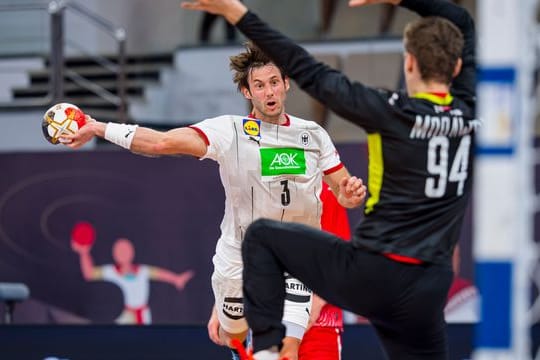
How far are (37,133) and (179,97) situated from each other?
217 centimetres

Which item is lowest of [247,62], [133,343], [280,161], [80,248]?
[133,343]

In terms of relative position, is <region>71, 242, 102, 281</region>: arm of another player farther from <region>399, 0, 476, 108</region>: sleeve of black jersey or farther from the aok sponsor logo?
<region>399, 0, 476, 108</region>: sleeve of black jersey

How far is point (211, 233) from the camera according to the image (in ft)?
31.6

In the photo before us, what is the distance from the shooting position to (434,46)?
4.07m

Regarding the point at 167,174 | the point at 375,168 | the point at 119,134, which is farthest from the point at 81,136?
the point at 167,174

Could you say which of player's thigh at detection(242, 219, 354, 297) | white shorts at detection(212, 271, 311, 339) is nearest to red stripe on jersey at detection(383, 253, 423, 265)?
player's thigh at detection(242, 219, 354, 297)

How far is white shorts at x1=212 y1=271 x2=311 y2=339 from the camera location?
5434 mm

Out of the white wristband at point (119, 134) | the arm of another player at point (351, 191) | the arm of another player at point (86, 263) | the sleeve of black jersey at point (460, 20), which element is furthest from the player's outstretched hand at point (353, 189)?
the arm of another player at point (86, 263)

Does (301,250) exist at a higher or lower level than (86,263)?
higher

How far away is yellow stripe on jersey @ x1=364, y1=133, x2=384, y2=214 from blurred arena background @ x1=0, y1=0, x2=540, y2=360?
42 cm

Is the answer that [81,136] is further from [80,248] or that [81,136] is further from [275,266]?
[80,248]

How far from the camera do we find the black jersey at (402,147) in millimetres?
4102

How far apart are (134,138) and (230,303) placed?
1.11 metres

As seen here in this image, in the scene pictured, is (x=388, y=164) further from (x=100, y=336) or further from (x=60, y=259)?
(x=60, y=259)
